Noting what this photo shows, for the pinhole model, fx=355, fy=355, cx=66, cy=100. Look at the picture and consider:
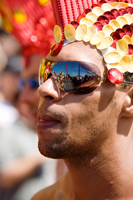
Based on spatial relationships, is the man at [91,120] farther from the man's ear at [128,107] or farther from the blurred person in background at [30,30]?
the blurred person in background at [30,30]

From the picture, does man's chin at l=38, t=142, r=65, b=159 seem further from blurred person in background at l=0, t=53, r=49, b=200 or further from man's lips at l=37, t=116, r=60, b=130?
blurred person in background at l=0, t=53, r=49, b=200

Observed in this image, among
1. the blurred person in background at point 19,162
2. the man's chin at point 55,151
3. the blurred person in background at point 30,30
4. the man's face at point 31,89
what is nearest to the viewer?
the man's chin at point 55,151

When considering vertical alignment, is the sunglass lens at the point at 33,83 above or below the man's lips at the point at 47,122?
below

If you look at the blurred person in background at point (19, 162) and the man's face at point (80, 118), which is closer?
the man's face at point (80, 118)

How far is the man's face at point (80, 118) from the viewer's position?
2.37 m

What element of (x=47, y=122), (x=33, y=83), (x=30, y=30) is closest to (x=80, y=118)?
(x=47, y=122)

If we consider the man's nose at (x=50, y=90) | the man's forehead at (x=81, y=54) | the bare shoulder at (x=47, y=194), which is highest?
the man's forehead at (x=81, y=54)

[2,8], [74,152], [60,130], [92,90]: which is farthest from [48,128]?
[2,8]

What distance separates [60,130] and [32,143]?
8.55ft

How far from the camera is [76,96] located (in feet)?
7.86

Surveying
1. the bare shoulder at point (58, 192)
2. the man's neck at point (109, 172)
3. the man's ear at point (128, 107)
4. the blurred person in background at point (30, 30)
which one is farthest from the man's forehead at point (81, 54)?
the blurred person in background at point (30, 30)

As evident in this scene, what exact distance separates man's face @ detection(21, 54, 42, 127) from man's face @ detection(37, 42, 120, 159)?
2074mm

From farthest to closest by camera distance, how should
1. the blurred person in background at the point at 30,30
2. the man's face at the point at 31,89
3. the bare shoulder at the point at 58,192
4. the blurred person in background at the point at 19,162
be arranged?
the blurred person in background at the point at 19,162, the man's face at the point at 31,89, the blurred person in background at the point at 30,30, the bare shoulder at the point at 58,192

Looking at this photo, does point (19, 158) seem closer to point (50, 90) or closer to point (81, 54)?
point (50, 90)
